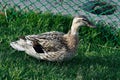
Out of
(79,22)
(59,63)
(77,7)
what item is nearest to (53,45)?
(59,63)

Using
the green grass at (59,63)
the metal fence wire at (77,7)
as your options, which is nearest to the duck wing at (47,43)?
the green grass at (59,63)

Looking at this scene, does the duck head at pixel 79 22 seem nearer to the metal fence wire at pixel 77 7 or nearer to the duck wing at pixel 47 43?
the duck wing at pixel 47 43

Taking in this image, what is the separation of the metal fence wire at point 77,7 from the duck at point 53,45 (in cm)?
93

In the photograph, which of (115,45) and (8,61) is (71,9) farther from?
(8,61)

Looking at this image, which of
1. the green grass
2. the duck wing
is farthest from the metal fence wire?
the duck wing

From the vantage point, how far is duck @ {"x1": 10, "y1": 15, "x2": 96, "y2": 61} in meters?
5.16

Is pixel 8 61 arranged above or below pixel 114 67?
above

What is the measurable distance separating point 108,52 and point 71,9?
959 millimetres

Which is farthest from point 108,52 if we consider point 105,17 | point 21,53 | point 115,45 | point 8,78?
point 8,78

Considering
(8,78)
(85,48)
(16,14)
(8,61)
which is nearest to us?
(8,78)

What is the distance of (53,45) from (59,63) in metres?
0.22

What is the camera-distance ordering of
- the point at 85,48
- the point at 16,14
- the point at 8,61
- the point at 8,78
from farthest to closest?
the point at 16,14 → the point at 85,48 → the point at 8,61 → the point at 8,78

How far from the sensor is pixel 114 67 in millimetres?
5422

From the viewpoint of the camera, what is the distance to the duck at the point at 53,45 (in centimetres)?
516
